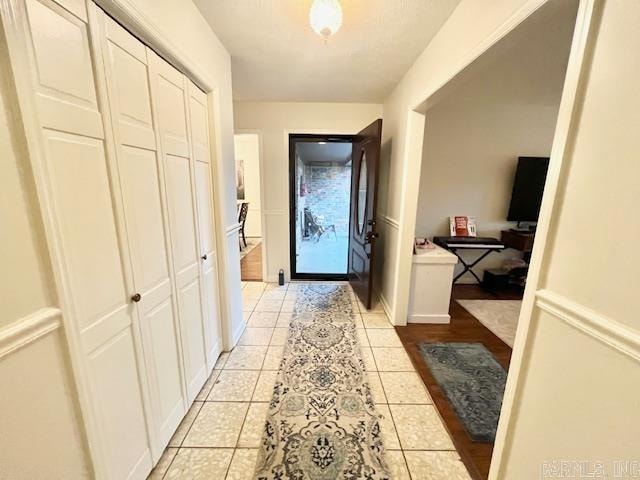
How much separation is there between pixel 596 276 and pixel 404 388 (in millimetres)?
1402

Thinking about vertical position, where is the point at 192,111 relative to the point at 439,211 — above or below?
above

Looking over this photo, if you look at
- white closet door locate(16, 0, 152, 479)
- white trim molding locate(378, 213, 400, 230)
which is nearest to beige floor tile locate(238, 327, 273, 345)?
white closet door locate(16, 0, 152, 479)

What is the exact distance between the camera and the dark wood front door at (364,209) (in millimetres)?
2562

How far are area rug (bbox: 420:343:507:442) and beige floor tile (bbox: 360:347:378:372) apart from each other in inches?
16.9

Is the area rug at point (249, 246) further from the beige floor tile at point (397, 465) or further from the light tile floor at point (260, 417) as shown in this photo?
the beige floor tile at point (397, 465)

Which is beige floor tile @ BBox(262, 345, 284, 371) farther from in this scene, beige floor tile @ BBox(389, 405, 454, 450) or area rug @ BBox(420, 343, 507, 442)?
area rug @ BBox(420, 343, 507, 442)

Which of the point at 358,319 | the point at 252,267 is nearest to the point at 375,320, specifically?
the point at 358,319

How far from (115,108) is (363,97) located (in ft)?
8.73

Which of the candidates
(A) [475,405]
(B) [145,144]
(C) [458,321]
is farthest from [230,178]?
(C) [458,321]

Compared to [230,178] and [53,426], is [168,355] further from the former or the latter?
[230,178]

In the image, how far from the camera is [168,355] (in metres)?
1.33

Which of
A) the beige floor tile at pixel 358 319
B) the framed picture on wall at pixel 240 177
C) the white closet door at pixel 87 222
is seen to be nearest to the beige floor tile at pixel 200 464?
the white closet door at pixel 87 222

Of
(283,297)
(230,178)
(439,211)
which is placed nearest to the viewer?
(230,178)

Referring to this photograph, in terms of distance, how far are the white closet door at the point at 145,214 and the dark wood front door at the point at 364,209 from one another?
1890mm
